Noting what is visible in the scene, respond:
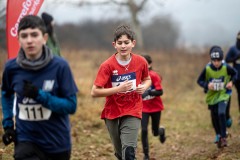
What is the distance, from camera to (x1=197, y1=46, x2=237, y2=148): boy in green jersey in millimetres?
7730

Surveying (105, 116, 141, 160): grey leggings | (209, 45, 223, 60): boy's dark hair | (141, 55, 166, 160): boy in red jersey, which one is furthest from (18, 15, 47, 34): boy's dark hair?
(209, 45, 223, 60): boy's dark hair

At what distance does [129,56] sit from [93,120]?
586 centimetres

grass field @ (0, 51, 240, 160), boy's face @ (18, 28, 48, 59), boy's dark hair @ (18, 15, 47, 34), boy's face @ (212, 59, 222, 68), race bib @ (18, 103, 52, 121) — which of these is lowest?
grass field @ (0, 51, 240, 160)

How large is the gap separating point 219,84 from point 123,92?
2.98 metres

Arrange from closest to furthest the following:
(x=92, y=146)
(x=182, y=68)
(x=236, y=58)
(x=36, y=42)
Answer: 1. (x=36, y=42)
2. (x=92, y=146)
3. (x=236, y=58)
4. (x=182, y=68)

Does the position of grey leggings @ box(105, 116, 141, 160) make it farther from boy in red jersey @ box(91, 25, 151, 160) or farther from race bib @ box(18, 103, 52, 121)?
race bib @ box(18, 103, 52, 121)

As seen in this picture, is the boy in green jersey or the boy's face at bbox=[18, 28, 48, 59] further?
the boy in green jersey

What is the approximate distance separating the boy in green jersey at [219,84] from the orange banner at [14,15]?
3.46m

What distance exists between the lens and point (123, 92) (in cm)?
547

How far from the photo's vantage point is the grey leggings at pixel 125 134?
17.3ft

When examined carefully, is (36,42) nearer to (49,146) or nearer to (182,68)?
(49,146)

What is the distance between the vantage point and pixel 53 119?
386 centimetres

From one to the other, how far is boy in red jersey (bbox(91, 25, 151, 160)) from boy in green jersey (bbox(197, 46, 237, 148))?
255cm

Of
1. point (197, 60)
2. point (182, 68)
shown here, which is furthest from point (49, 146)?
point (197, 60)
